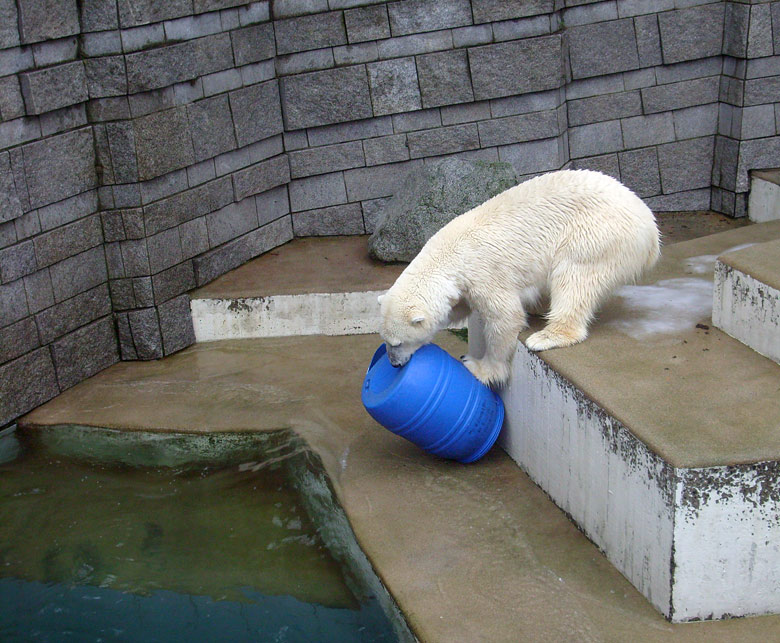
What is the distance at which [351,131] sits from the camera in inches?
279

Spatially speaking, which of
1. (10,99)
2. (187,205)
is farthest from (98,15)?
(187,205)

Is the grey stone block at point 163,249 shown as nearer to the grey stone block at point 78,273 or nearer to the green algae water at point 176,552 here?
the grey stone block at point 78,273

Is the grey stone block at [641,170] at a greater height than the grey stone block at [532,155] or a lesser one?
lesser

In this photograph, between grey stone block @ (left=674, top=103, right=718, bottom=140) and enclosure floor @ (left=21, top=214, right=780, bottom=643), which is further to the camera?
grey stone block @ (left=674, top=103, right=718, bottom=140)

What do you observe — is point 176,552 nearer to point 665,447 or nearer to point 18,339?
point 18,339

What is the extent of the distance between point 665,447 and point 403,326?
4.52 ft

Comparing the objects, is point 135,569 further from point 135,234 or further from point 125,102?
point 125,102

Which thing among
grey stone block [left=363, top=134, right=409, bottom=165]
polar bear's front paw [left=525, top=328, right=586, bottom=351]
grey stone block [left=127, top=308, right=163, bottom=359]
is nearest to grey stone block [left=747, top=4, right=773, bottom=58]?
grey stone block [left=363, top=134, right=409, bottom=165]

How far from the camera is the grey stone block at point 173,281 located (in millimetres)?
6078

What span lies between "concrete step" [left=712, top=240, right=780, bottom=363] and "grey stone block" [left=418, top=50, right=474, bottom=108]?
313 centimetres

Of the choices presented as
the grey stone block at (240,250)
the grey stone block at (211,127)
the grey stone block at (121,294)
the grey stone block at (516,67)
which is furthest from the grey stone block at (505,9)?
the grey stone block at (121,294)

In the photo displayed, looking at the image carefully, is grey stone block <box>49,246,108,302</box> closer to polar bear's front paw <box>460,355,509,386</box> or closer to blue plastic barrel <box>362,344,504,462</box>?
blue plastic barrel <box>362,344,504,462</box>

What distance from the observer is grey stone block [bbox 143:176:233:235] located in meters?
5.97

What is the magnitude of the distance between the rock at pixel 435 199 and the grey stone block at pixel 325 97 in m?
0.79
